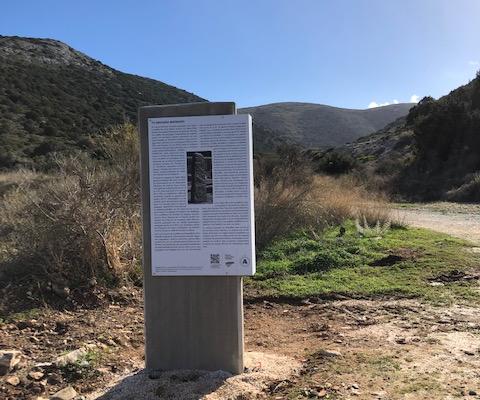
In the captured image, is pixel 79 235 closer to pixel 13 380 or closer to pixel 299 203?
pixel 13 380

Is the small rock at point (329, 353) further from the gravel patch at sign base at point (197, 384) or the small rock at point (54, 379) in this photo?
the small rock at point (54, 379)

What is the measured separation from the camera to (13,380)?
4.09 meters

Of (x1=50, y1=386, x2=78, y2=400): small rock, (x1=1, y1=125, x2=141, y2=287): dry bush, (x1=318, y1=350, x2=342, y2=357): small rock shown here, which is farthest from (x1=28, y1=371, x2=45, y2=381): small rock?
(x1=318, y1=350, x2=342, y2=357): small rock

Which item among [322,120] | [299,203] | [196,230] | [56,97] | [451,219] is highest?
[322,120]

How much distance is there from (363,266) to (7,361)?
5548 mm

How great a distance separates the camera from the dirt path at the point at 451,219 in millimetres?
12062

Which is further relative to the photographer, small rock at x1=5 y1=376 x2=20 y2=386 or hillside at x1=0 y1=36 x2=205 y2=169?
hillside at x1=0 y1=36 x2=205 y2=169

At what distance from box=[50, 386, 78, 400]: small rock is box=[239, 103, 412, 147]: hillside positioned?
82080mm

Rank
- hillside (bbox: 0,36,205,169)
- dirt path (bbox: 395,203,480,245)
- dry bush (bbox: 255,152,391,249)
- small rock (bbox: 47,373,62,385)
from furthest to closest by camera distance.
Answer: hillside (bbox: 0,36,205,169), dirt path (bbox: 395,203,480,245), dry bush (bbox: 255,152,391,249), small rock (bbox: 47,373,62,385)

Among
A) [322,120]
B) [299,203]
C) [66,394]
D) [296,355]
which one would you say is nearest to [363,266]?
[299,203]

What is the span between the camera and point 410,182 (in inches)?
1161

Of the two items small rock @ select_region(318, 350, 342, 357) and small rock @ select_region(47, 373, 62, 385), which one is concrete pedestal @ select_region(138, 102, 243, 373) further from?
small rock @ select_region(318, 350, 342, 357)

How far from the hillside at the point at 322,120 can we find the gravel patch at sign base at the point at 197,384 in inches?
3217

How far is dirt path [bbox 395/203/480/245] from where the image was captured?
12.1m
